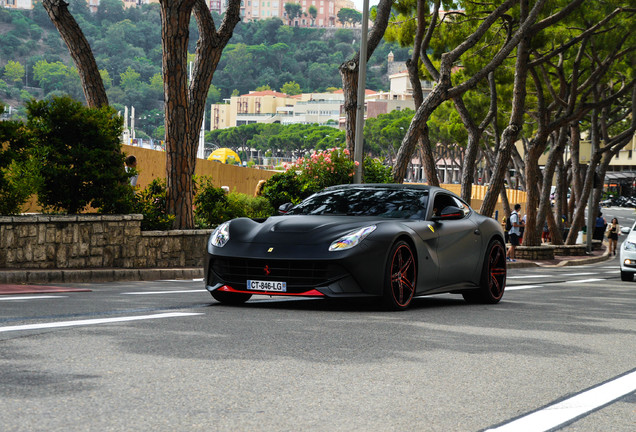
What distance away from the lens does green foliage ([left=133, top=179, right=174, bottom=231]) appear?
1702 cm

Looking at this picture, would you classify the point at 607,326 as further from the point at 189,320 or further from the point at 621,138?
the point at 621,138

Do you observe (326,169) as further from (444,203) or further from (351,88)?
(444,203)

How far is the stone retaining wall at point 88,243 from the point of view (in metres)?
14.1

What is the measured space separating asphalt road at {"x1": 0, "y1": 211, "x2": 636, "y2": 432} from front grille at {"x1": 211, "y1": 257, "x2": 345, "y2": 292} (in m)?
0.30

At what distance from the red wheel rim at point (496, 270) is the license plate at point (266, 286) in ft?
10.9

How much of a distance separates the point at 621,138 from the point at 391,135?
315 ft

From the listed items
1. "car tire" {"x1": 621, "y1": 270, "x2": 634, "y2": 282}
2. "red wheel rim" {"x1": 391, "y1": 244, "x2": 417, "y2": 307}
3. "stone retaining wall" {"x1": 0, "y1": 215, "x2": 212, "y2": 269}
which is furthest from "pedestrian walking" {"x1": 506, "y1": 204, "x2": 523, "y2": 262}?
"red wheel rim" {"x1": 391, "y1": 244, "x2": 417, "y2": 307}

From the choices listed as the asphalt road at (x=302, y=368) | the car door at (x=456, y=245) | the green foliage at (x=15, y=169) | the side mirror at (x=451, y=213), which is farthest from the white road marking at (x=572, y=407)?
the green foliage at (x=15, y=169)

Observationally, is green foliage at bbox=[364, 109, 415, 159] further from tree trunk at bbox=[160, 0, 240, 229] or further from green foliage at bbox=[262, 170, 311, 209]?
tree trunk at bbox=[160, 0, 240, 229]

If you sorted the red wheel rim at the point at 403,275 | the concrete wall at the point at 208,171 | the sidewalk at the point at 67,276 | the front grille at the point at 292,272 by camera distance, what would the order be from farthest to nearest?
the concrete wall at the point at 208,171
the sidewalk at the point at 67,276
the red wheel rim at the point at 403,275
the front grille at the point at 292,272

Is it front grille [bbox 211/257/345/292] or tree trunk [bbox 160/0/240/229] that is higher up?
tree trunk [bbox 160/0/240/229]

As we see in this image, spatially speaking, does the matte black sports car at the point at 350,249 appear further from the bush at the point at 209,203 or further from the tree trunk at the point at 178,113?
the bush at the point at 209,203

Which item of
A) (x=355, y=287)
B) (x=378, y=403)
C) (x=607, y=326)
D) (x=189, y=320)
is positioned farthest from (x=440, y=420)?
(x=607, y=326)

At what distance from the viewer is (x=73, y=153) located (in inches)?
592
